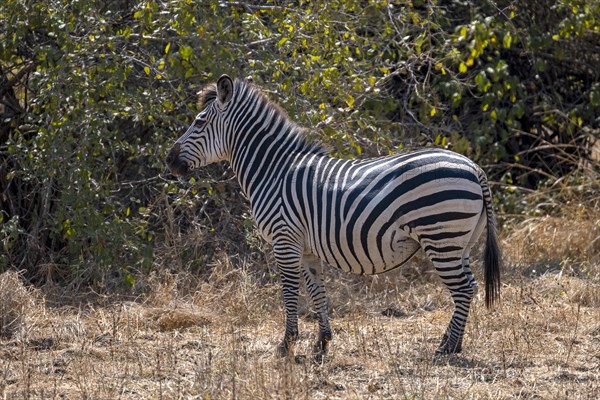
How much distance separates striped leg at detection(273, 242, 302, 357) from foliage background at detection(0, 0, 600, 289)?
63.9 inches

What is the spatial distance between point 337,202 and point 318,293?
79 cm

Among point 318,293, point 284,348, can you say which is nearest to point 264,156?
point 318,293

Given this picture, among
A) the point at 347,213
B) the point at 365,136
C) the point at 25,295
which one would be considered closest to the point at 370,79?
the point at 365,136

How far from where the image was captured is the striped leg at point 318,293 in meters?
7.14

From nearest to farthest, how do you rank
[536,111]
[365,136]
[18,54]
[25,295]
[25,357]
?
[25,357]
[25,295]
[365,136]
[18,54]
[536,111]

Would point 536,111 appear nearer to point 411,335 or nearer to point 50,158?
point 411,335

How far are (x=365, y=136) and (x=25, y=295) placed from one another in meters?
3.44

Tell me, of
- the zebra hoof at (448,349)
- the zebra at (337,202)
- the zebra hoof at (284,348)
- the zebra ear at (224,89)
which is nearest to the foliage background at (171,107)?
the zebra ear at (224,89)

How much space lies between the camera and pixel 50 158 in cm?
849

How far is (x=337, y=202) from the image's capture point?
6938mm

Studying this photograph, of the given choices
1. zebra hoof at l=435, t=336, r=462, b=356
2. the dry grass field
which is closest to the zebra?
zebra hoof at l=435, t=336, r=462, b=356

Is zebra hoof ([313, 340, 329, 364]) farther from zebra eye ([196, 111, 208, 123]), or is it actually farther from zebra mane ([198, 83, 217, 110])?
zebra mane ([198, 83, 217, 110])

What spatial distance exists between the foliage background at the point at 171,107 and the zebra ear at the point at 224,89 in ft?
2.63

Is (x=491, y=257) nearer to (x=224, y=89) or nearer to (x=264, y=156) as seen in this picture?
(x=264, y=156)
